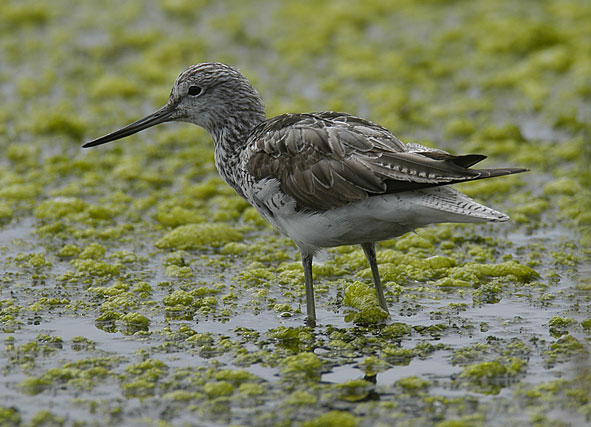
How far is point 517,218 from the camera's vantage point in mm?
7680

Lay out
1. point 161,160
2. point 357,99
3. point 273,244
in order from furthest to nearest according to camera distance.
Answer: point 357,99 → point 161,160 → point 273,244

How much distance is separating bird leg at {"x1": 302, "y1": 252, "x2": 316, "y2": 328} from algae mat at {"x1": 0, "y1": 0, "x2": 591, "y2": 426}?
0.11m

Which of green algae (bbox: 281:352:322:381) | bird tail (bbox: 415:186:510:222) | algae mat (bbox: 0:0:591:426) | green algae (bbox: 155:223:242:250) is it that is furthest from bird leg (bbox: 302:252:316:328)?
green algae (bbox: 155:223:242:250)

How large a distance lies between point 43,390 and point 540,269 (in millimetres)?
3535

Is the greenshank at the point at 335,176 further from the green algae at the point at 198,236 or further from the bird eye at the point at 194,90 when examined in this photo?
the green algae at the point at 198,236

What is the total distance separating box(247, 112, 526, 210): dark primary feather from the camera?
541 centimetres

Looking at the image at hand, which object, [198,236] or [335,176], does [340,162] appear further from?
[198,236]

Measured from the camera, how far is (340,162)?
5.70 meters

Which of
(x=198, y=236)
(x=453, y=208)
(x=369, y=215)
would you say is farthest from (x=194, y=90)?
(x=453, y=208)

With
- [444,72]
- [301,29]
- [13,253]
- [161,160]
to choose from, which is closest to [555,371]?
[13,253]

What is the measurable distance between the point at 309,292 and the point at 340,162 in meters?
0.89

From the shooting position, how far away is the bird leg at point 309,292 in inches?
238

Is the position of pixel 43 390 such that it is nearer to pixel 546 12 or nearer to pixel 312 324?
pixel 312 324

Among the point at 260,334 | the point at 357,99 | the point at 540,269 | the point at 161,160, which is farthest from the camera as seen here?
the point at 357,99
